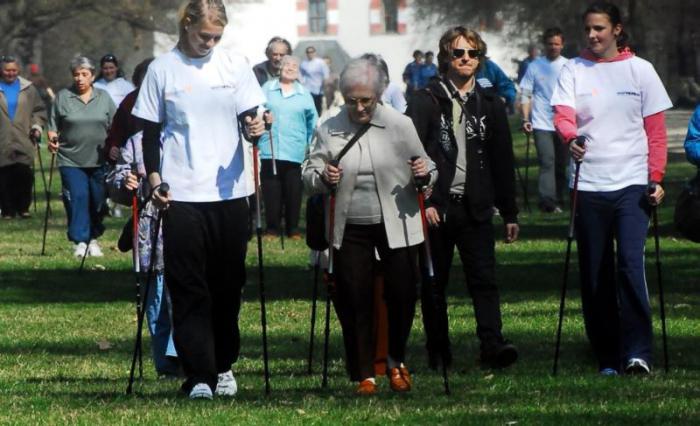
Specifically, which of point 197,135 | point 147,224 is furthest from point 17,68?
point 197,135

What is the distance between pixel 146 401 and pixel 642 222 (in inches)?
122

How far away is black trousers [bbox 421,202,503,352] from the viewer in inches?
454

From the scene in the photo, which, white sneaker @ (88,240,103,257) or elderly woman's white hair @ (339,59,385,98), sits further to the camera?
white sneaker @ (88,240,103,257)

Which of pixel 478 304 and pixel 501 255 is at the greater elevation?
pixel 478 304

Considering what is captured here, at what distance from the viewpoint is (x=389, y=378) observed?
34.2 feet

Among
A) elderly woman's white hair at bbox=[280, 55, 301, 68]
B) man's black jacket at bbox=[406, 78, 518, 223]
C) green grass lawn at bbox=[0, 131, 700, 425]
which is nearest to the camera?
green grass lawn at bbox=[0, 131, 700, 425]

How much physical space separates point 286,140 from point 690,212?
10275mm

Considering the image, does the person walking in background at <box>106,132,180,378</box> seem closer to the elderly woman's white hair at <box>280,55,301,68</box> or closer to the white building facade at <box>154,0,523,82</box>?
the elderly woman's white hair at <box>280,55,301,68</box>

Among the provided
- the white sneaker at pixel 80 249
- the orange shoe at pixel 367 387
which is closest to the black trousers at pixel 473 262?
the orange shoe at pixel 367 387

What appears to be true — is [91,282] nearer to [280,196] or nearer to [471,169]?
[280,196]

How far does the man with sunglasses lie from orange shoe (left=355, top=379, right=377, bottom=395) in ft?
3.52

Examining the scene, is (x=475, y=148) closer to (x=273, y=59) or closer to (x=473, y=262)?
(x=473, y=262)

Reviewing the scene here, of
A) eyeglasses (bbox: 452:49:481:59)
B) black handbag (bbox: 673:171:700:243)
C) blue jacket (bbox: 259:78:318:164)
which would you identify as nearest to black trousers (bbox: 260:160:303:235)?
blue jacket (bbox: 259:78:318:164)

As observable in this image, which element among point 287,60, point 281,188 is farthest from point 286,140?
point 287,60
